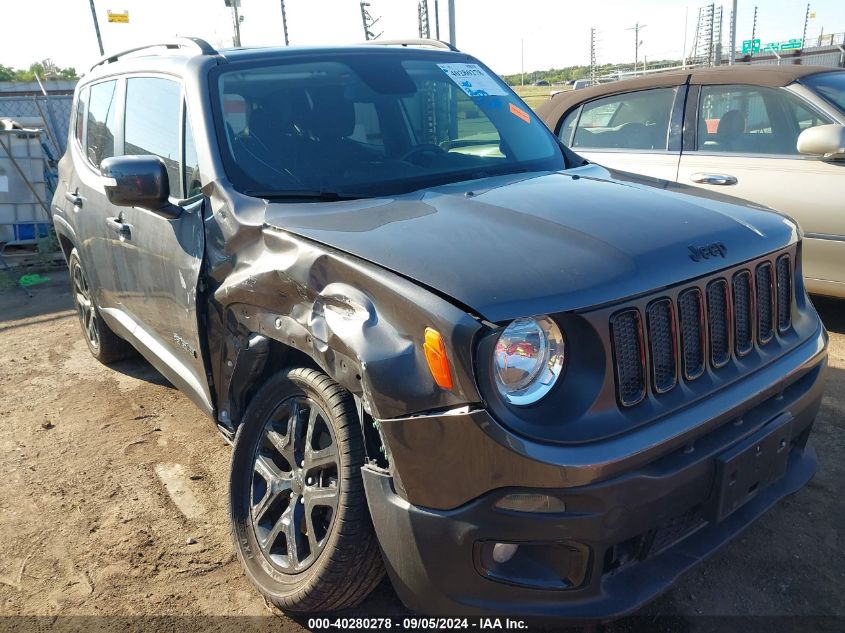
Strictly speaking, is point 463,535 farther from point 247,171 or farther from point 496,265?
point 247,171

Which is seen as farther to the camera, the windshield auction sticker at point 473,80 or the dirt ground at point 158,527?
the windshield auction sticker at point 473,80

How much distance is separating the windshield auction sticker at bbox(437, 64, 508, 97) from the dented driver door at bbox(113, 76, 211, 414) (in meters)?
1.33

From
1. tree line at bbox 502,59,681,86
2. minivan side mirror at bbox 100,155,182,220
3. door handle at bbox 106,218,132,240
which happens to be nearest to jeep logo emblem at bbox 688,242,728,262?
minivan side mirror at bbox 100,155,182,220

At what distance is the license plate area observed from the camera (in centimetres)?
208

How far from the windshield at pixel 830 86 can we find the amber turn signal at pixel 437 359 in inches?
165

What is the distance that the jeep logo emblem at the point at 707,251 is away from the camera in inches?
85.7

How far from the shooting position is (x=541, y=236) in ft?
7.14

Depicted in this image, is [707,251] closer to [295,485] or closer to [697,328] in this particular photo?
[697,328]

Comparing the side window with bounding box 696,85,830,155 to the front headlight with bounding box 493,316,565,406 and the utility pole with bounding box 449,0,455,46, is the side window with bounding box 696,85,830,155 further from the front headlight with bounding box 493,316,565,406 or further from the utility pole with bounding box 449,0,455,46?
the utility pole with bounding box 449,0,455,46

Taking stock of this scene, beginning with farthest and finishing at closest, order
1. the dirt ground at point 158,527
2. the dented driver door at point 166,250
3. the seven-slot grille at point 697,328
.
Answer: the dented driver door at point 166,250
the dirt ground at point 158,527
the seven-slot grille at point 697,328

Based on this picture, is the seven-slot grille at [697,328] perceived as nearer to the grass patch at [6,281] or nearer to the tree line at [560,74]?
the grass patch at [6,281]

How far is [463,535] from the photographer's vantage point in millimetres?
1884

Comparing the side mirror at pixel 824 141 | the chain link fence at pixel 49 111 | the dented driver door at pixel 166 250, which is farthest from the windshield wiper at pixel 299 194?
the chain link fence at pixel 49 111

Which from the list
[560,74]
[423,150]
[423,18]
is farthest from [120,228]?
[560,74]
